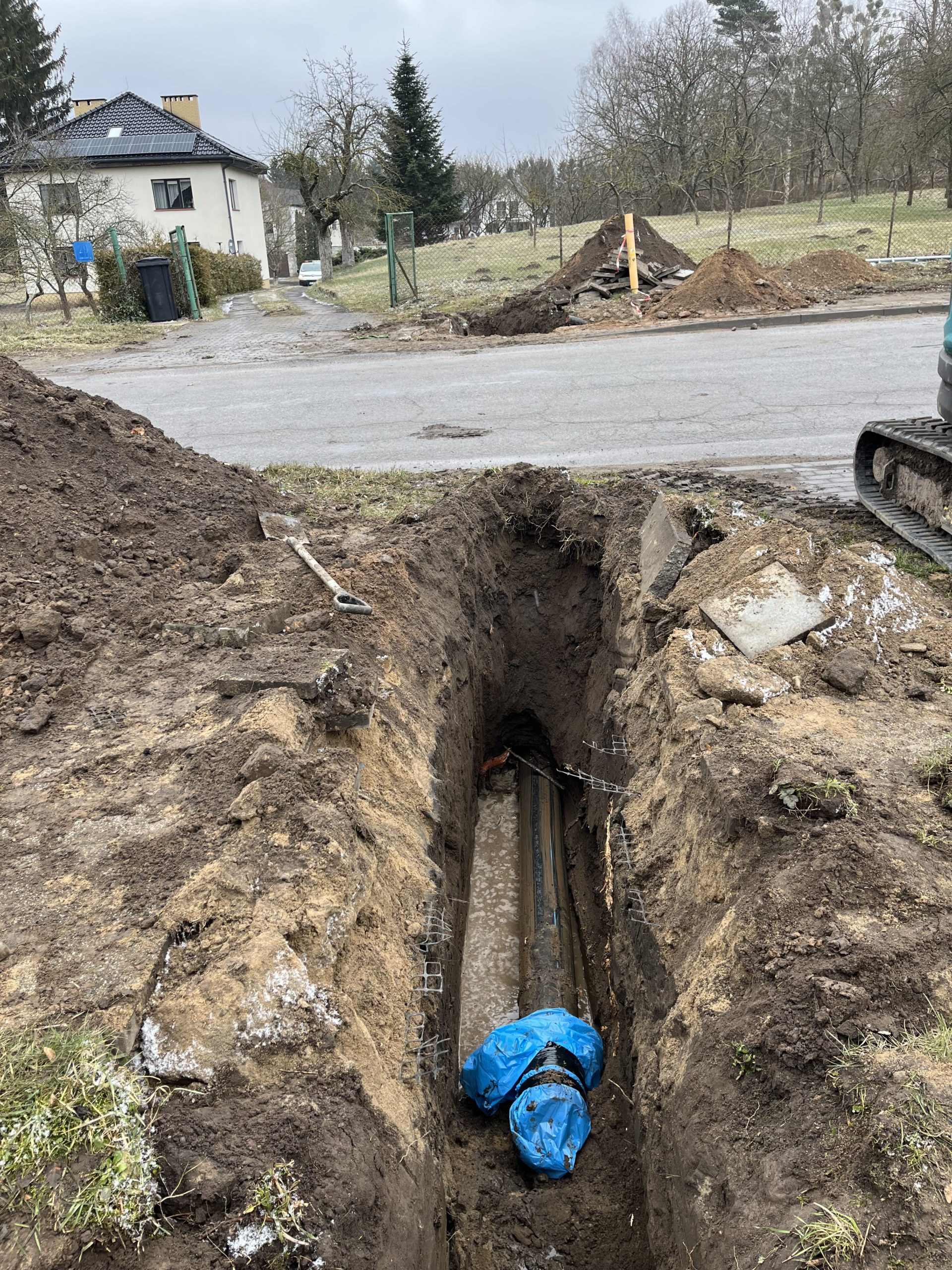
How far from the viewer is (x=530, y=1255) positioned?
3.81 metres

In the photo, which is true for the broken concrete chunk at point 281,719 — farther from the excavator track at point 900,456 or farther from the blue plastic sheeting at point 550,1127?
the excavator track at point 900,456

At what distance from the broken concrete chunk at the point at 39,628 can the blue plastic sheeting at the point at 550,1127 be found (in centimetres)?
355

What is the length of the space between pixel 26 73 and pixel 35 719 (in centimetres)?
5034

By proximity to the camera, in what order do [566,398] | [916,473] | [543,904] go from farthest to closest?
[566,398]
[916,473]
[543,904]

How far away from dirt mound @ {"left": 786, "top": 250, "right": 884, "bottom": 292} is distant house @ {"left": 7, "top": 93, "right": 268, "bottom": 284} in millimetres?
25505

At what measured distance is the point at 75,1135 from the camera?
8.13 ft

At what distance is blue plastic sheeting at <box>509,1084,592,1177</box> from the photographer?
4078 millimetres

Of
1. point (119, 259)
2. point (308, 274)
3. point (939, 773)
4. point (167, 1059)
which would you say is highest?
point (308, 274)

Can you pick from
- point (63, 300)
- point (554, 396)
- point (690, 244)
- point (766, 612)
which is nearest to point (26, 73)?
point (63, 300)

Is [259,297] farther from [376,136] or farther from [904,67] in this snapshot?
[904,67]

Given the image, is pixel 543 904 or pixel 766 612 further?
pixel 543 904

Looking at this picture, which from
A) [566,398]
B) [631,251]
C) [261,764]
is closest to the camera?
[261,764]

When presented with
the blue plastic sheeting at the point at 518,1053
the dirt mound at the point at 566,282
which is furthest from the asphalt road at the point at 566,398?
the blue plastic sheeting at the point at 518,1053

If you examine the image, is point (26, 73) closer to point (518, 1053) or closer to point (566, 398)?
point (566, 398)
